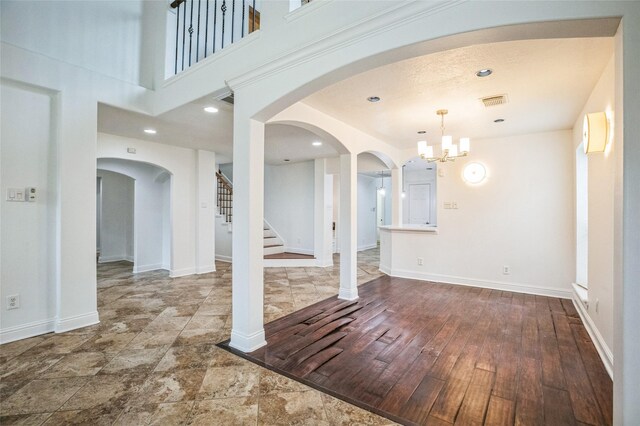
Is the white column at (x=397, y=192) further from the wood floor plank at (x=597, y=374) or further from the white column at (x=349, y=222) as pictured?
the wood floor plank at (x=597, y=374)

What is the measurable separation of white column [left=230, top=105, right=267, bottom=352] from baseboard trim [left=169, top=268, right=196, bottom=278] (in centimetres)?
345

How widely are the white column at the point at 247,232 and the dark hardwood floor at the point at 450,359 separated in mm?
303

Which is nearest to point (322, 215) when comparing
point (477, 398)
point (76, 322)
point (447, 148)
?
point (447, 148)

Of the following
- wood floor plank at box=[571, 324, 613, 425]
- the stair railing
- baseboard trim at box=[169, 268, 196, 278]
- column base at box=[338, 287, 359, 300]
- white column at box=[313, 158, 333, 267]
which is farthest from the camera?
the stair railing

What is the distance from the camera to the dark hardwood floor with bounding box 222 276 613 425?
6.43ft

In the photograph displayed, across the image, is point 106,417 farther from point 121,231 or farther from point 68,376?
point 121,231

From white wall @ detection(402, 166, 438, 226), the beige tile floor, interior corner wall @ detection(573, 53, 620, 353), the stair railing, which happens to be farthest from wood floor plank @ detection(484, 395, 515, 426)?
white wall @ detection(402, 166, 438, 226)

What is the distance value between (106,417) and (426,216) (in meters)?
9.54

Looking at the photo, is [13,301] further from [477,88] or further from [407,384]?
[477,88]

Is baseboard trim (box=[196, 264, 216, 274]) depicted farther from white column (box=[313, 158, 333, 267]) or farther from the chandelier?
the chandelier

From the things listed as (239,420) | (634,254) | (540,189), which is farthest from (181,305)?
(540,189)

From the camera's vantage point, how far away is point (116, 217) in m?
7.63

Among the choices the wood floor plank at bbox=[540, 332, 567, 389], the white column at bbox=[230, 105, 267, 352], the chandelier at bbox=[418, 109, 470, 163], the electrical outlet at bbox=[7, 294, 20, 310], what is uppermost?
the chandelier at bbox=[418, 109, 470, 163]

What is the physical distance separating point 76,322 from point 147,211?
353cm
